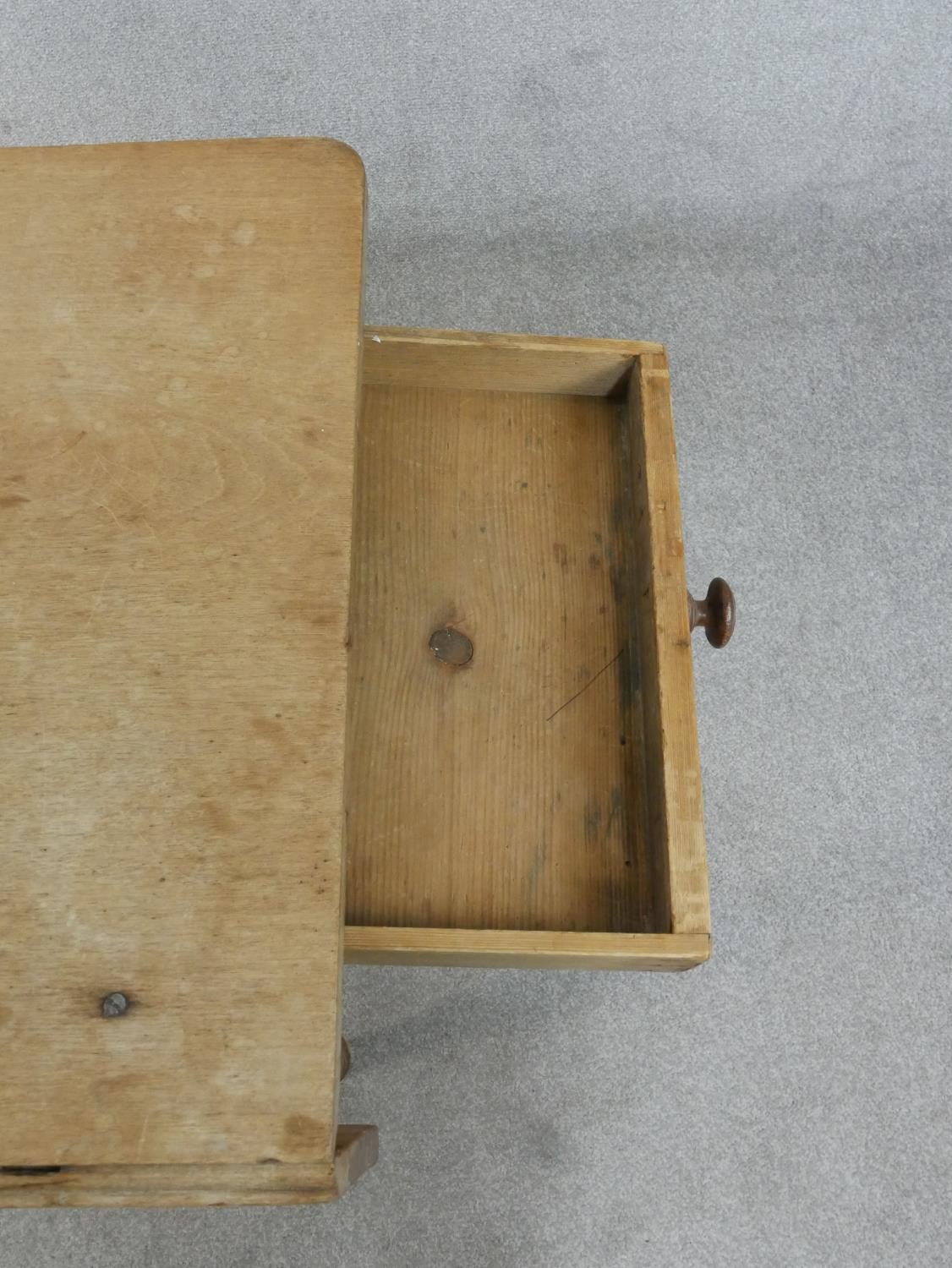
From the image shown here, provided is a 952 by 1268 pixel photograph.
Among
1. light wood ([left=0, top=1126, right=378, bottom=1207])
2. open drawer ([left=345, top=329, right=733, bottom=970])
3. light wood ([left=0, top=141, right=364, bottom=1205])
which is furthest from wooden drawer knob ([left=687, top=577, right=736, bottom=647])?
light wood ([left=0, top=1126, right=378, bottom=1207])

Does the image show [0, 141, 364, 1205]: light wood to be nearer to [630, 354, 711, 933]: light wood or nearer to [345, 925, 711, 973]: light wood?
[345, 925, 711, 973]: light wood

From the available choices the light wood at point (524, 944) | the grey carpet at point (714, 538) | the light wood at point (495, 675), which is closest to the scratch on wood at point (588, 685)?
the light wood at point (495, 675)

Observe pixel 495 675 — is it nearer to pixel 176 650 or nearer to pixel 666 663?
pixel 666 663

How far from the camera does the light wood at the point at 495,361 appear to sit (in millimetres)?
751

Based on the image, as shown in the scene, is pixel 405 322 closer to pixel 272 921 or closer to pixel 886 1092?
pixel 272 921

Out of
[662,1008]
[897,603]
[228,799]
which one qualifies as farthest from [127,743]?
[897,603]

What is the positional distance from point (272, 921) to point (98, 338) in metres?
Answer: 0.38

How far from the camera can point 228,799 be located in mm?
525

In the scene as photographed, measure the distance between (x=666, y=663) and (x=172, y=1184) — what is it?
438mm

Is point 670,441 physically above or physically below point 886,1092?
above

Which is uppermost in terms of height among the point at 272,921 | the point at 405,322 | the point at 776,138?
the point at 776,138

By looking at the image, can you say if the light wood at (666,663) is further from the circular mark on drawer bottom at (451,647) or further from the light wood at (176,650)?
the light wood at (176,650)

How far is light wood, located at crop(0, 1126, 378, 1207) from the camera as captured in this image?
479 mm

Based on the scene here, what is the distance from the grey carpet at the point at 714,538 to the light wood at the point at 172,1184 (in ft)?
1.54
